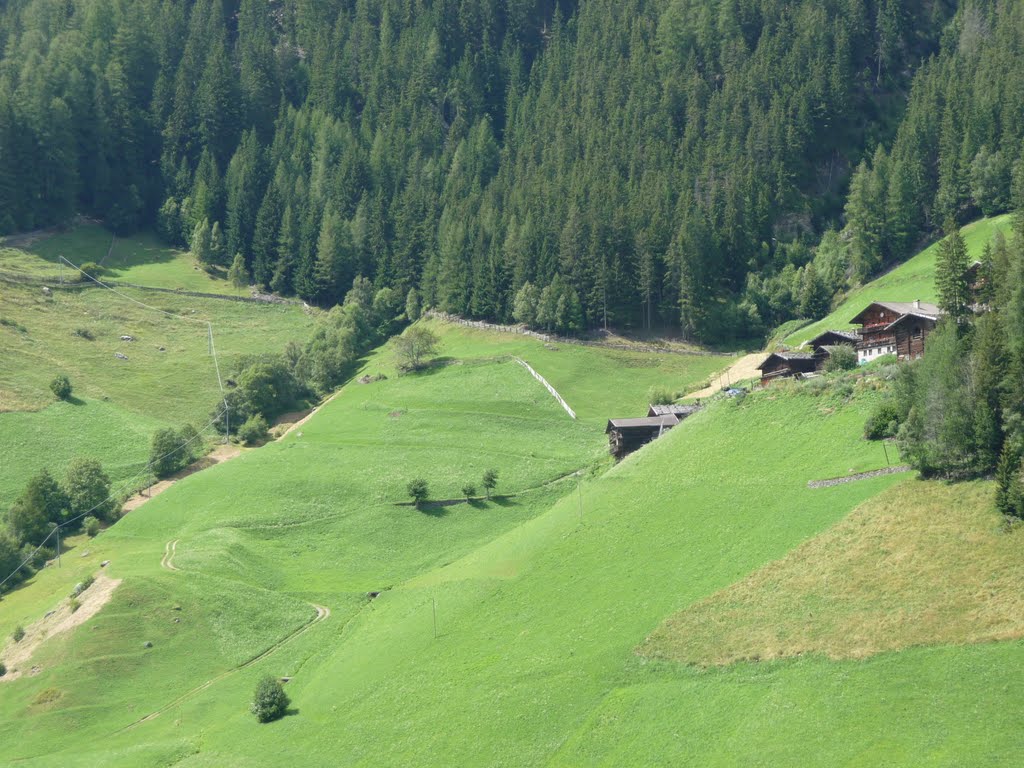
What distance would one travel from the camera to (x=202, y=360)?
150 metres

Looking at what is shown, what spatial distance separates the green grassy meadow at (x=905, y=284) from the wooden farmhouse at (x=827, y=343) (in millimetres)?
18863

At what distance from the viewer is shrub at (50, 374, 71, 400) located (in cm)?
13262

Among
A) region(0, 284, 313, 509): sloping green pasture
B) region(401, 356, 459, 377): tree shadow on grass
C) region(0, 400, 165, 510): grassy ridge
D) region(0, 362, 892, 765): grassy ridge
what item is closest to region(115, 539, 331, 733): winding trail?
region(0, 362, 892, 765): grassy ridge

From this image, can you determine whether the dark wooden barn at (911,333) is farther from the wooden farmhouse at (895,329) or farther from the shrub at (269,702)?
the shrub at (269,702)

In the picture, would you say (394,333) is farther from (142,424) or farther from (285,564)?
(285,564)

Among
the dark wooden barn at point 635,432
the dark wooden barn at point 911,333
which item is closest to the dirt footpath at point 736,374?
the dark wooden barn at point 635,432

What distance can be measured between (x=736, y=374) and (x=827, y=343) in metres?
20.8

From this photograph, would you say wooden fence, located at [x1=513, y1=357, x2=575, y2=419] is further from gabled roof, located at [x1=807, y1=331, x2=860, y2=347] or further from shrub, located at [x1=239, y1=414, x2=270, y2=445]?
shrub, located at [x1=239, y1=414, x2=270, y2=445]

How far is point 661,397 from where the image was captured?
366ft

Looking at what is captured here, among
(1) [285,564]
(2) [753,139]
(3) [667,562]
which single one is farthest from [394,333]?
(3) [667,562]

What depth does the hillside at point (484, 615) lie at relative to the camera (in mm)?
51969

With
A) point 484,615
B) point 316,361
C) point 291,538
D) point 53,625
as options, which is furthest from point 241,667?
point 316,361

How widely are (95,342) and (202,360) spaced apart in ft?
47.7

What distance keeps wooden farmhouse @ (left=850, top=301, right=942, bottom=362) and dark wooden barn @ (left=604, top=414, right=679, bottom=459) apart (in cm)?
1624
